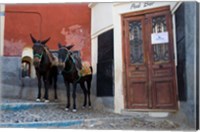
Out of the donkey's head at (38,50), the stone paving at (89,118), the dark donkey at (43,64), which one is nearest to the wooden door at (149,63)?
the stone paving at (89,118)

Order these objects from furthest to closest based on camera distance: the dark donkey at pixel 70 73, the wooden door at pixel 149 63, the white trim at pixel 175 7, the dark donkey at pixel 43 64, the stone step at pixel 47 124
Answer: the dark donkey at pixel 43 64 → the dark donkey at pixel 70 73 → the stone step at pixel 47 124 → the wooden door at pixel 149 63 → the white trim at pixel 175 7

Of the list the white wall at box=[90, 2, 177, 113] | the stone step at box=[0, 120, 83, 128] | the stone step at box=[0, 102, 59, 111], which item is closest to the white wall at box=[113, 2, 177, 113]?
the white wall at box=[90, 2, 177, 113]

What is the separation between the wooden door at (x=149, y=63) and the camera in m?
4.59

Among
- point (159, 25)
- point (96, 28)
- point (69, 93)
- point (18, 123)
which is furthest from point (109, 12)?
point (18, 123)

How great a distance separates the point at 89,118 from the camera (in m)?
4.72

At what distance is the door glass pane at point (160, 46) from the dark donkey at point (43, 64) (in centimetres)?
143

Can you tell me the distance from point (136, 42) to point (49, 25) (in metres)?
1.30

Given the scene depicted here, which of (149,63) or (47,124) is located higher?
(149,63)

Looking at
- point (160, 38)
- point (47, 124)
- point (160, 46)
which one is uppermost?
point (160, 38)

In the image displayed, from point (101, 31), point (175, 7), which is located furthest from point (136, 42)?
point (175, 7)

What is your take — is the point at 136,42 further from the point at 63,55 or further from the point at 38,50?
the point at 38,50

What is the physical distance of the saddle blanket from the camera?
16.0ft

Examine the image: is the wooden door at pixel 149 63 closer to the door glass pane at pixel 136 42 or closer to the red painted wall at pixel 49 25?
the door glass pane at pixel 136 42

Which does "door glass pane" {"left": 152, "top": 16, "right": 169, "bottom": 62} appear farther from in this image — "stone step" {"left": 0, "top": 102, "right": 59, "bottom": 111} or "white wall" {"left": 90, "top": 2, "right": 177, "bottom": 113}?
"stone step" {"left": 0, "top": 102, "right": 59, "bottom": 111}
